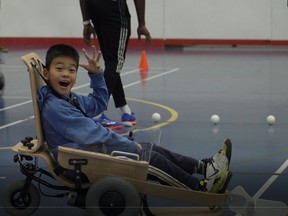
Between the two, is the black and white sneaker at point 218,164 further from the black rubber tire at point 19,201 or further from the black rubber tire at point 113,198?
the black rubber tire at point 19,201

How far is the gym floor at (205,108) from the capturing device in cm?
448

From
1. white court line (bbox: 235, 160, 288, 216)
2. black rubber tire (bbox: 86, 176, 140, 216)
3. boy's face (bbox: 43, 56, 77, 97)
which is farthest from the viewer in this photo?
white court line (bbox: 235, 160, 288, 216)

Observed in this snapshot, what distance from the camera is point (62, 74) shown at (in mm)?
3682

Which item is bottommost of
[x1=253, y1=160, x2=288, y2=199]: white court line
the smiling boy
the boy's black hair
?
[x1=253, y1=160, x2=288, y2=199]: white court line

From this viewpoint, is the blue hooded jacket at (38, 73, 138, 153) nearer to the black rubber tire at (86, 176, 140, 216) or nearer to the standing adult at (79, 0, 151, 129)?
the black rubber tire at (86, 176, 140, 216)

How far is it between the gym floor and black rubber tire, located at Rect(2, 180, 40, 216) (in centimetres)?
4

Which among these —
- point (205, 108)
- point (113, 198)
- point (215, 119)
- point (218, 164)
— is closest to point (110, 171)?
A: point (113, 198)

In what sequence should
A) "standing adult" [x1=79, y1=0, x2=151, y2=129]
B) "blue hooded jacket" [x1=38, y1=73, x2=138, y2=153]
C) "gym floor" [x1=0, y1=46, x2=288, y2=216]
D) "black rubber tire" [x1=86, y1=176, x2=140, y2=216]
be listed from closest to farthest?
1. "black rubber tire" [x1=86, y1=176, x2=140, y2=216]
2. "blue hooded jacket" [x1=38, y1=73, x2=138, y2=153]
3. "gym floor" [x1=0, y1=46, x2=288, y2=216]
4. "standing adult" [x1=79, y1=0, x2=151, y2=129]

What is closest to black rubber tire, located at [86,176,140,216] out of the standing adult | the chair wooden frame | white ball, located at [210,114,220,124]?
the chair wooden frame

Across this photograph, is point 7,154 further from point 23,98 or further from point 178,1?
point 178,1

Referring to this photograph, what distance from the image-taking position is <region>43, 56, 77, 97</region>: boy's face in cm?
368

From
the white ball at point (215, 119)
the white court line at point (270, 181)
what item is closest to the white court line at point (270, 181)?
the white court line at point (270, 181)

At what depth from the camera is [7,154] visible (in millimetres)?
5074

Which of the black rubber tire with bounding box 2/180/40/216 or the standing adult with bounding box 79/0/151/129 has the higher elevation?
the standing adult with bounding box 79/0/151/129
